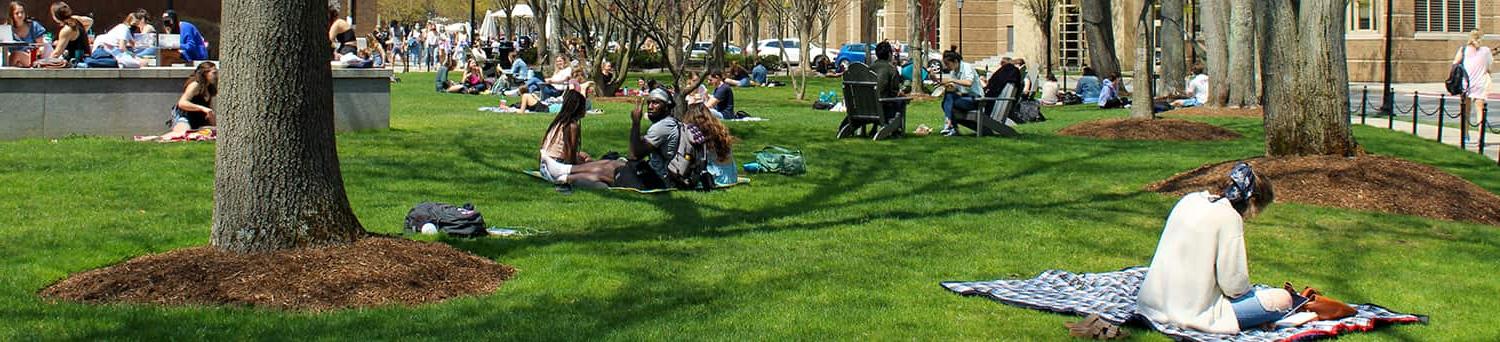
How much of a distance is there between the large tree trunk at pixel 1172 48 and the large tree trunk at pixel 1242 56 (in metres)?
5.13

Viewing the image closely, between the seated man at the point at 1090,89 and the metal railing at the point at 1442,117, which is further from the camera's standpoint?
the seated man at the point at 1090,89

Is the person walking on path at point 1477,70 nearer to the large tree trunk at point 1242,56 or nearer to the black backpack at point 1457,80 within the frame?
the black backpack at point 1457,80

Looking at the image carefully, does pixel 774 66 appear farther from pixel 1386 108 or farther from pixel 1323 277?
pixel 1323 277

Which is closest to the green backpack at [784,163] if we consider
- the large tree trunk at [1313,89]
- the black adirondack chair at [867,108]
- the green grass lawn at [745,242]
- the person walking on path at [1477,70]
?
the green grass lawn at [745,242]

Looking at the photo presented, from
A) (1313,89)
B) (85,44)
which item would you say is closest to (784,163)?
(1313,89)

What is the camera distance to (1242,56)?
25.6m

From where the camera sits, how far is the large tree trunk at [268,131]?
7680mm

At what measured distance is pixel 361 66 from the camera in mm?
18562

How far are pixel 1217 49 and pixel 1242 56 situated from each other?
0.92m

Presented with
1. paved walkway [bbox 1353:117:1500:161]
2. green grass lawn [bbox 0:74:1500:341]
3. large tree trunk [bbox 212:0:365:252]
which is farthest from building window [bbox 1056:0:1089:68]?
large tree trunk [bbox 212:0:365:252]

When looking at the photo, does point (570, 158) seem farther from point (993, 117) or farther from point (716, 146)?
point (993, 117)

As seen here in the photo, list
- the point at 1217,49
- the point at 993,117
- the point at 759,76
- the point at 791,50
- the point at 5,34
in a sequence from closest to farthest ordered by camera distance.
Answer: the point at 5,34
the point at 993,117
the point at 1217,49
the point at 759,76
the point at 791,50

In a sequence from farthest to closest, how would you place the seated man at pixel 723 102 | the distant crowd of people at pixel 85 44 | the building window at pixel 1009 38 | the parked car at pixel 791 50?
the building window at pixel 1009 38 → the parked car at pixel 791 50 → the seated man at pixel 723 102 → the distant crowd of people at pixel 85 44

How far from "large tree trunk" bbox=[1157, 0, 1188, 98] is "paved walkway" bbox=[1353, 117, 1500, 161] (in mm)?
5873
